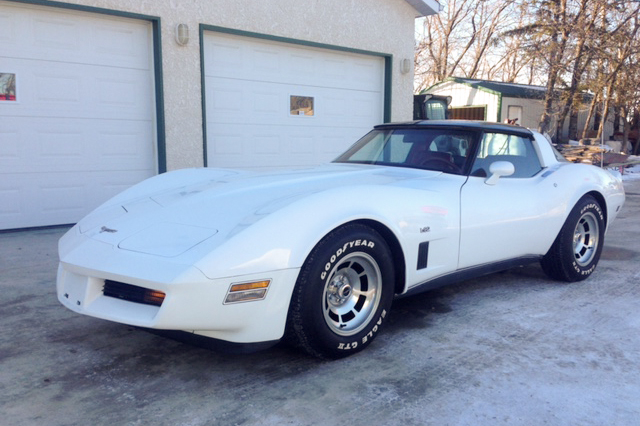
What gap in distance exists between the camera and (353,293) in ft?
10.8

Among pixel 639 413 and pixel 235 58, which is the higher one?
pixel 235 58

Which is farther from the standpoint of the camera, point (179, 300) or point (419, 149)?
point (419, 149)

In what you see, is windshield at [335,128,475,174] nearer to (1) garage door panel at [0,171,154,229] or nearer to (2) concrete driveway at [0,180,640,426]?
(2) concrete driveway at [0,180,640,426]

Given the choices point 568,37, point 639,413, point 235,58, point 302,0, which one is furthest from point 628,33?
point 639,413

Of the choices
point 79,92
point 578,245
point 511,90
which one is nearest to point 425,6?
point 79,92

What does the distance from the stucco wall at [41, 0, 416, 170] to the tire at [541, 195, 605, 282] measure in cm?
522

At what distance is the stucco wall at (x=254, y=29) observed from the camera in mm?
7855

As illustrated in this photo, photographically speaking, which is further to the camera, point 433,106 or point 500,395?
point 433,106

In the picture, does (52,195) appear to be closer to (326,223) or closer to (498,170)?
(326,223)

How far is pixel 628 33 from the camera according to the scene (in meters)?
18.3

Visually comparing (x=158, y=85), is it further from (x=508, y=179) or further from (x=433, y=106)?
(x=433, y=106)

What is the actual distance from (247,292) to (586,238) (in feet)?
12.1

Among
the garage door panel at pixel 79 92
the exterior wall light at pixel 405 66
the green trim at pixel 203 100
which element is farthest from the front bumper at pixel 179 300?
the exterior wall light at pixel 405 66

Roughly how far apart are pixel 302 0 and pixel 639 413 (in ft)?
26.9
